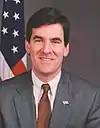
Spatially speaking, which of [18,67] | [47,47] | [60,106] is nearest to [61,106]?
[60,106]

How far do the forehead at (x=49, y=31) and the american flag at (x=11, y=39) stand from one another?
1091 millimetres

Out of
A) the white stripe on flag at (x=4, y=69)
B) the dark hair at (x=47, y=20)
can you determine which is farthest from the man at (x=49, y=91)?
the white stripe on flag at (x=4, y=69)

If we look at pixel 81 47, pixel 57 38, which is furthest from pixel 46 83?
pixel 81 47

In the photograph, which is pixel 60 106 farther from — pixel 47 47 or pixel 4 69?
pixel 4 69

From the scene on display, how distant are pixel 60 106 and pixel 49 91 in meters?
0.07

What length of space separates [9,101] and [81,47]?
162 cm

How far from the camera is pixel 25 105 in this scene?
4.52ft

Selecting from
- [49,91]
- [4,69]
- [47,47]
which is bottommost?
[4,69]

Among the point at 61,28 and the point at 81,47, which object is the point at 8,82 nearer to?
the point at 61,28

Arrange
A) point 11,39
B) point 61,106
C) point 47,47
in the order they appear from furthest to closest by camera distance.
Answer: point 11,39 < point 61,106 < point 47,47

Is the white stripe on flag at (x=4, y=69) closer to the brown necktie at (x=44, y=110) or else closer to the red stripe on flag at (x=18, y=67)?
the red stripe on flag at (x=18, y=67)

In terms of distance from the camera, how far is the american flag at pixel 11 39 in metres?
2.38

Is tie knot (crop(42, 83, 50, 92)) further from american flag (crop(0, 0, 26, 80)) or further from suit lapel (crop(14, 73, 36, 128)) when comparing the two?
american flag (crop(0, 0, 26, 80))

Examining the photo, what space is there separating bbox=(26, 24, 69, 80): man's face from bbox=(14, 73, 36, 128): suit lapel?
123 millimetres
